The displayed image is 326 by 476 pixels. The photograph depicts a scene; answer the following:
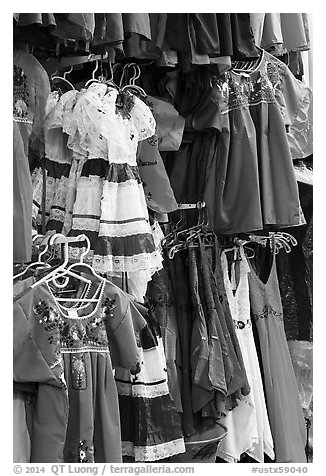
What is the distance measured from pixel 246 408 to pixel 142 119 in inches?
45.7

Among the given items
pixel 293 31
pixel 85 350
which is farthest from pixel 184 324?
pixel 293 31

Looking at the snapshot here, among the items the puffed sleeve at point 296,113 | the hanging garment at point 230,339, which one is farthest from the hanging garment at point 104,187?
the puffed sleeve at point 296,113

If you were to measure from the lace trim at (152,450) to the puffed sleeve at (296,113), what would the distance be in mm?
1410

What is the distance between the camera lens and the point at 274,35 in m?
2.95

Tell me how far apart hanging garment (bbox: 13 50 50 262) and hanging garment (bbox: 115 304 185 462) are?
50cm

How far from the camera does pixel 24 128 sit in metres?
2.14

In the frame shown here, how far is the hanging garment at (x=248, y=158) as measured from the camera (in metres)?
2.86

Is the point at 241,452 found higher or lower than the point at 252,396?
lower

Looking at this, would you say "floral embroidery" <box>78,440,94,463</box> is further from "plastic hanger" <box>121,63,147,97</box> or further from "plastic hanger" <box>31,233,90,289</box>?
"plastic hanger" <box>121,63,147,97</box>

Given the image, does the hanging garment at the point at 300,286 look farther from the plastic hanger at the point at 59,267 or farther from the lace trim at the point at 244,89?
the plastic hanger at the point at 59,267

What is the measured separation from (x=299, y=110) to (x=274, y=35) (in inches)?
15.5
